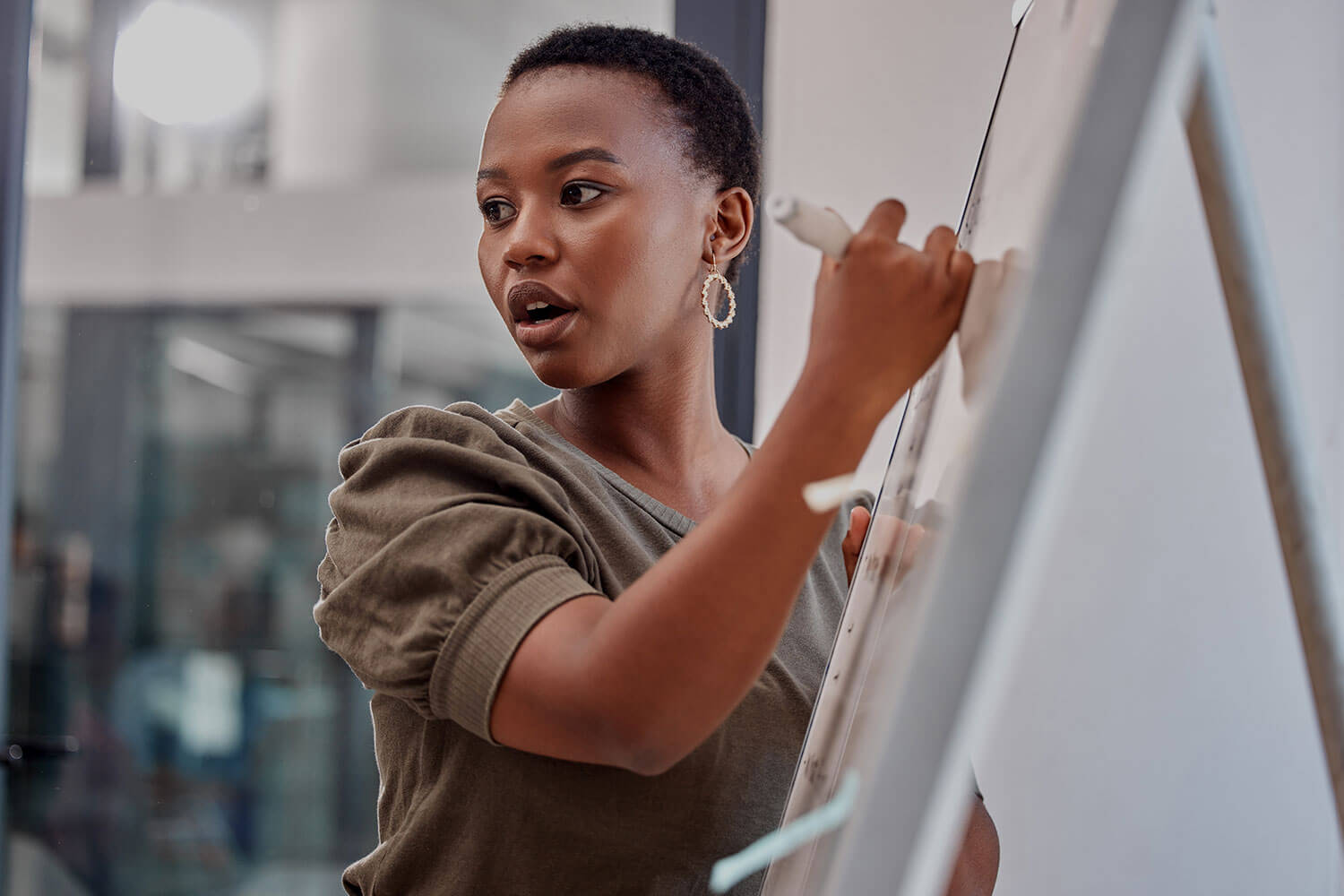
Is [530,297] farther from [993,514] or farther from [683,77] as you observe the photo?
[993,514]

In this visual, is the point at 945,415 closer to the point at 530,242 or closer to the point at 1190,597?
the point at 530,242

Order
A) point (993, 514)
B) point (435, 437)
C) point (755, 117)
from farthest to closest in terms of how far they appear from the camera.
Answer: point (755, 117) → point (435, 437) → point (993, 514)

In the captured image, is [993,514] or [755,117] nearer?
[993,514]

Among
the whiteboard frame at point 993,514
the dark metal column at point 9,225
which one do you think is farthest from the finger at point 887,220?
the dark metal column at point 9,225

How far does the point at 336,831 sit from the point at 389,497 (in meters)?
1.17

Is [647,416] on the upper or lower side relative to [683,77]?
lower

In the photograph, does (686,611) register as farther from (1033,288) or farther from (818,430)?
(1033,288)

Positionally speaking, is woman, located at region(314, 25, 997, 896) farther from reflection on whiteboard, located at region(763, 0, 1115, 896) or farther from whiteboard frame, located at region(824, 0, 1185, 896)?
whiteboard frame, located at region(824, 0, 1185, 896)

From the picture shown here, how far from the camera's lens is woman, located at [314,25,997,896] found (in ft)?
1.61

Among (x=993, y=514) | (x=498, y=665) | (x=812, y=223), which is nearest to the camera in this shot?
(x=993, y=514)

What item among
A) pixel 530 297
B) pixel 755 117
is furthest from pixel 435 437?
pixel 755 117

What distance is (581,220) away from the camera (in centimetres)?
77

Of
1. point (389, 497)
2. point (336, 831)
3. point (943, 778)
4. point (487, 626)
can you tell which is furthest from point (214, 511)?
point (943, 778)

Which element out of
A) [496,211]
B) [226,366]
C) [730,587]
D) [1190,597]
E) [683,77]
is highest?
[683,77]
